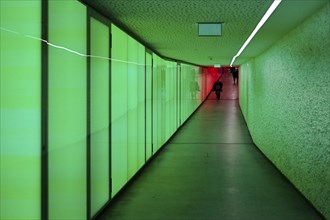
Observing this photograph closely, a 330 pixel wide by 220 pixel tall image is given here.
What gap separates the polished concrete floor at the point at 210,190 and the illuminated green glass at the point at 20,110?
2.18 meters

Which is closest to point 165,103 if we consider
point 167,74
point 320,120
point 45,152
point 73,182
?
point 167,74

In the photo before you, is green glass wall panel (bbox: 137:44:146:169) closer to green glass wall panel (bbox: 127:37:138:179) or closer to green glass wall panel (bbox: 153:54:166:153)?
green glass wall panel (bbox: 127:37:138:179)

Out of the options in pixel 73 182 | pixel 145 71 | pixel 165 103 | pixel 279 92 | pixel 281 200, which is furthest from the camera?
pixel 165 103

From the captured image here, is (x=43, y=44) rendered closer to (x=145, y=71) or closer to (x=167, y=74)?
(x=145, y=71)

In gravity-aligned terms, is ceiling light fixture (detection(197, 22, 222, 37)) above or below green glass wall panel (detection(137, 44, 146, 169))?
above

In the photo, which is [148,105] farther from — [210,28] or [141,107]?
[210,28]

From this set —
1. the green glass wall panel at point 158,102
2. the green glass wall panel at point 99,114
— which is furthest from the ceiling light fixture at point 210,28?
the green glass wall panel at point 158,102

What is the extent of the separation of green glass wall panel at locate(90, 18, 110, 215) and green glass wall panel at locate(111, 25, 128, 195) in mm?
303

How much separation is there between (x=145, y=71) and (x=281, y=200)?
3375mm

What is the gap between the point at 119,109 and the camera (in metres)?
5.59

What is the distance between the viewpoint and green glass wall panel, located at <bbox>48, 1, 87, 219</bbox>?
3160mm

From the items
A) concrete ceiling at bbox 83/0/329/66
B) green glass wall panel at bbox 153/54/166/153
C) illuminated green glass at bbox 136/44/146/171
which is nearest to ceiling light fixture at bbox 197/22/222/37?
concrete ceiling at bbox 83/0/329/66

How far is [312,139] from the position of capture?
4.95 m

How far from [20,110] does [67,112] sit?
0.84 meters
